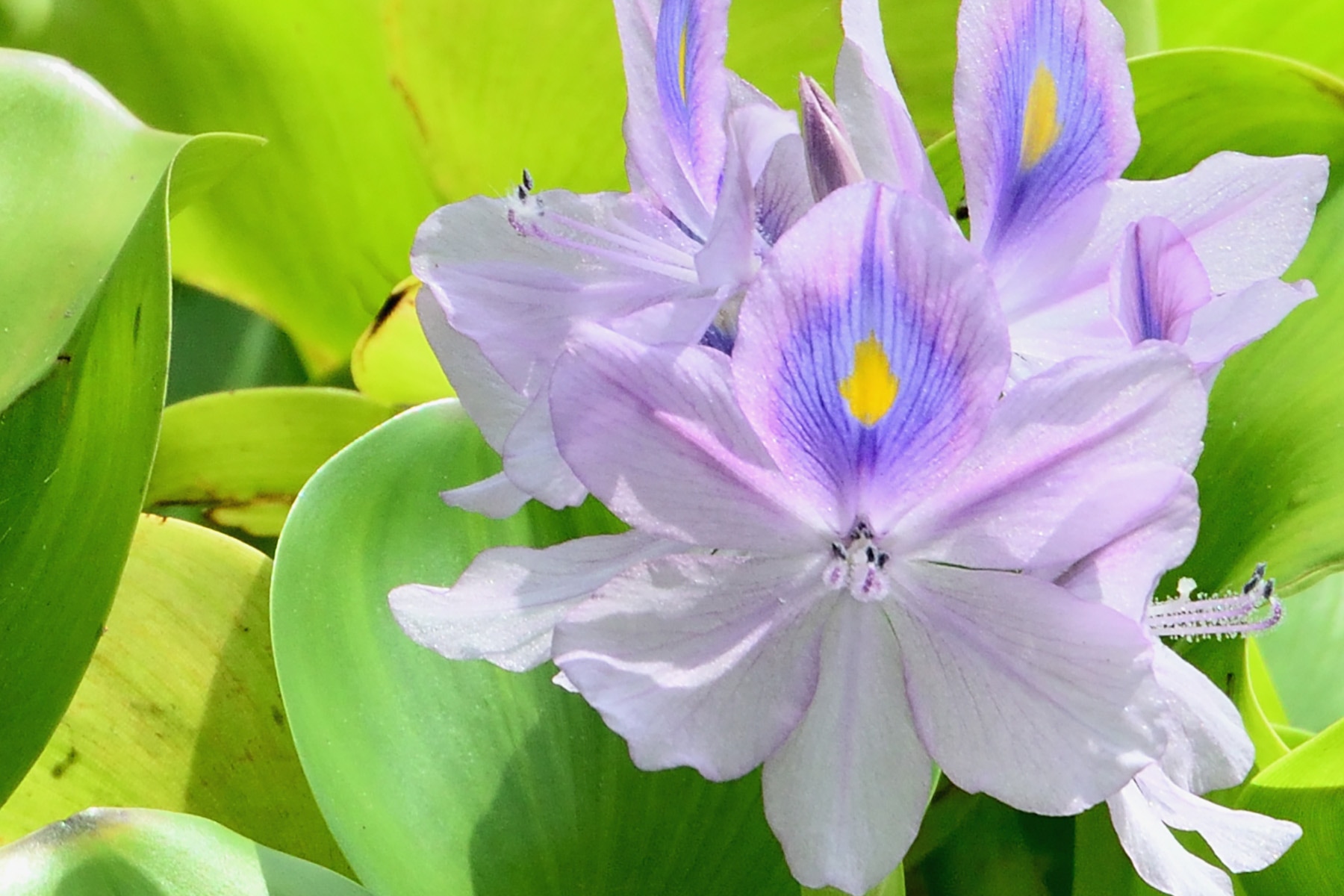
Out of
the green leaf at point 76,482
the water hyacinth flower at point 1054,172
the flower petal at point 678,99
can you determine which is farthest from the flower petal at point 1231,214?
the green leaf at point 76,482

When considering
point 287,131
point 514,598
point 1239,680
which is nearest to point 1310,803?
point 1239,680

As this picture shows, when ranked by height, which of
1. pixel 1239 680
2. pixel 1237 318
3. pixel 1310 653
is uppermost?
pixel 1237 318

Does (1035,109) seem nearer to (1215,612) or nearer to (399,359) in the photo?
(1215,612)

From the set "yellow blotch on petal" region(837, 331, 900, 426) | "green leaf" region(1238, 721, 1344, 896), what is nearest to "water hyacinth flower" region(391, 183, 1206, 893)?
"yellow blotch on petal" region(837, 331, 900, 426)

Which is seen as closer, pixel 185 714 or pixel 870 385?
pixel 870 385

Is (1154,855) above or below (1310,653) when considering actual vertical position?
above

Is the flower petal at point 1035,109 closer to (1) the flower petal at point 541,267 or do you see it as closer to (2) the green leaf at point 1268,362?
(1) the flower petal at point 541,267

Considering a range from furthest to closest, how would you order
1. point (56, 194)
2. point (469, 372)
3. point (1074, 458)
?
point (56, 194) → point (469, 372) → point (1074, 458)
